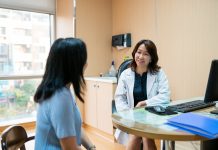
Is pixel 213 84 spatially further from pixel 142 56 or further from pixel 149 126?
pixel 142 56

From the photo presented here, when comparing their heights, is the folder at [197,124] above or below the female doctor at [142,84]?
below

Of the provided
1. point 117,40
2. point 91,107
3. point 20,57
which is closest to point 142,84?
point 91,107

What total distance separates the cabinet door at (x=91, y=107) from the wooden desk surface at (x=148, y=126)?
198 cm

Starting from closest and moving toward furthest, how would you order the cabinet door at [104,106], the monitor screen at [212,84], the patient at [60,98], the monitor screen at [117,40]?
the patient at [60,98] < the monitor screen at [212,84] < the cabinet door at [104,106] < the monitor screen at [117,40]

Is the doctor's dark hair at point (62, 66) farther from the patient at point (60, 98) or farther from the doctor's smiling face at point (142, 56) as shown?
the doctor's smiling face at point (142, 56)

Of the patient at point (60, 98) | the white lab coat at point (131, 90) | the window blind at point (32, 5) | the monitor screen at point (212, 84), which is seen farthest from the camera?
the window blind at point (32, 5)

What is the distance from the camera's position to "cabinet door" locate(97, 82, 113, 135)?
3.13m

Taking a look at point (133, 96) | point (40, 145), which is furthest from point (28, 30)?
point (40, 145)

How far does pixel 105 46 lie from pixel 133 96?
2.04 m

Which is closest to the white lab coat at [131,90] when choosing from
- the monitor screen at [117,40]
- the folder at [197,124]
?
the folder at [197,124]

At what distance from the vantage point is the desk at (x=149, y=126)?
1.09 metres

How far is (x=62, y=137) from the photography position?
42.5 inches

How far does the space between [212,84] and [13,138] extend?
4.00ft

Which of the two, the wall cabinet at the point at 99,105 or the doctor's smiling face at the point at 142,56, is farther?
the wall cabinet at the point at 99,105
